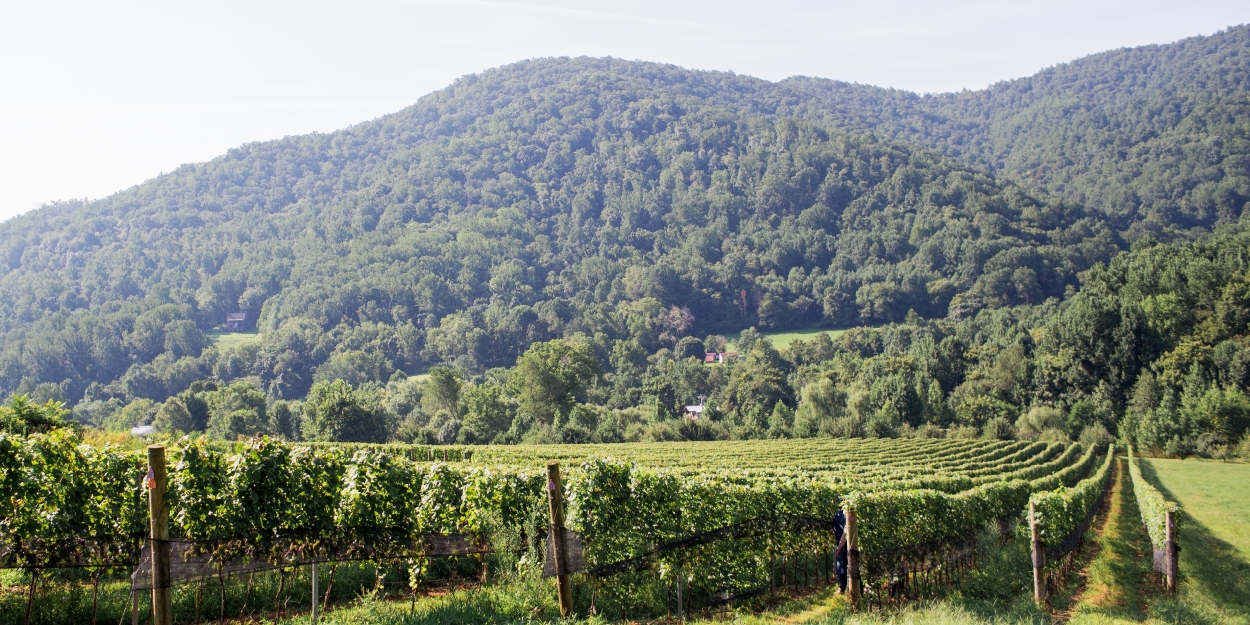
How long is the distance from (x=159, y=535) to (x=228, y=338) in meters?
150

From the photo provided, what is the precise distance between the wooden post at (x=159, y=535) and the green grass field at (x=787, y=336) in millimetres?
129529

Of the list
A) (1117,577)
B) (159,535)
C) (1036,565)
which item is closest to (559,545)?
(159,535)

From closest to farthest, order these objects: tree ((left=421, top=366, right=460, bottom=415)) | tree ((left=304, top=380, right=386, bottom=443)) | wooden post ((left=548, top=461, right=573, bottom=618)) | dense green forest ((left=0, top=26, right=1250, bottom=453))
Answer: wooden post ((left=548, top=461, right=573, bottom=618)) → tree ((left=304, top=380, right=386, bottom=443)) → dense green forest ((left=0, top=26, right=1250, bottom=453)) → tree ((left=421, top=366, right=460, bottom=415))

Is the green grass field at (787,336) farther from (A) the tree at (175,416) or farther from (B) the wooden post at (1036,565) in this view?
(B) the wooden post at (1036,565)

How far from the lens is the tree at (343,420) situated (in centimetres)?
5841

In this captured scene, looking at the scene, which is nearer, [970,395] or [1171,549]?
[1171,549]

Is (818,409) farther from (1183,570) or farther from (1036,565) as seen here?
(1036,565)

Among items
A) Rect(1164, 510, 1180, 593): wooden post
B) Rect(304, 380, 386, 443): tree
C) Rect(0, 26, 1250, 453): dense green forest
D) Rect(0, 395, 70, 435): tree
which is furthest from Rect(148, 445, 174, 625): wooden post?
Rect(0, 26, 1250, 453): dense green forest

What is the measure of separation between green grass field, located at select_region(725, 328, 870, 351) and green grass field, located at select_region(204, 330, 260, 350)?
278 feet

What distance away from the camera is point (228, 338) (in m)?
142

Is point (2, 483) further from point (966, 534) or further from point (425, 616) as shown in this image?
point (966, 534)

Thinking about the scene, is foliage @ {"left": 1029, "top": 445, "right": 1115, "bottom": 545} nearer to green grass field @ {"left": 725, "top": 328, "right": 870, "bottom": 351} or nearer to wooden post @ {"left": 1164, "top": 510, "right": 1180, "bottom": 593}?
wooden post @ {"left": 1164, "top": 510, "right": 1180, "bottom": 593}

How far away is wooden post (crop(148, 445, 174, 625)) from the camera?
7.63 meters

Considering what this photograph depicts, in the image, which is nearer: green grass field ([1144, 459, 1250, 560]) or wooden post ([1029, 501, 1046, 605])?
wooden post ([1029, 501, 1046, 605])
